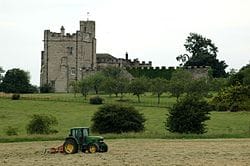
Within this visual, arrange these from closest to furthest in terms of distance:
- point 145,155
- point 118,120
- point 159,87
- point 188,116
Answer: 1. point 145,155
2. point 188,116
3. point 118,120
4. point 159,87

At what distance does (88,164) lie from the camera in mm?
26266

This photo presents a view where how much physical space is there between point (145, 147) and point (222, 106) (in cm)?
4740

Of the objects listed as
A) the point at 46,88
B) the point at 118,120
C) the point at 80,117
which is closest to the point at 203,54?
the point at 46,88

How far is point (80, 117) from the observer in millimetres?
69250

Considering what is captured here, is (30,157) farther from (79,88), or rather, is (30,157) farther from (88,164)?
(79,88)

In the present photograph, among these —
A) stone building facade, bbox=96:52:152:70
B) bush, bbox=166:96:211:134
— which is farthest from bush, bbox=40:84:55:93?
bush, bbox=166:96:211:134

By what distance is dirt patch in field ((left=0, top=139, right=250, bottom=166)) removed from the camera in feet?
88.2

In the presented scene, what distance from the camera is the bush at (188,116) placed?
1848 inches

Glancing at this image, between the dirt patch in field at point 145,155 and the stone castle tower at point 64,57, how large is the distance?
8271cm

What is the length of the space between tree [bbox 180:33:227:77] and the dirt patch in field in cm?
9365

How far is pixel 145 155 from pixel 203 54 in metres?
107

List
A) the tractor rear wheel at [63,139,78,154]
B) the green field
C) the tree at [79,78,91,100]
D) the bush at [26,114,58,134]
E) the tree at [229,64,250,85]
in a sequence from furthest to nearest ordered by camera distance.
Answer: the tree at [79,78,91,100] → the tree at [229,64,250,85] → the bush at [26,114,58,134] → the green field → the tractor rear wheel at [63,139,78,154]

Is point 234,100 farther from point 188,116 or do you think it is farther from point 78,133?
point 78,133

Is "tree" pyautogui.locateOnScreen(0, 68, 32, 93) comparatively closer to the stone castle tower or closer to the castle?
the castle
